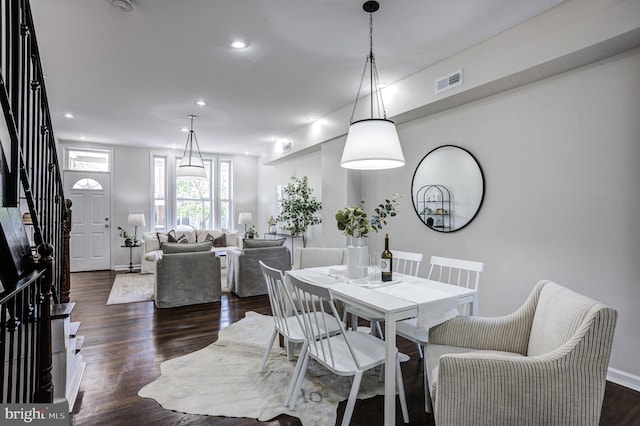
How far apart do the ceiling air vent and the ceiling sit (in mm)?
202

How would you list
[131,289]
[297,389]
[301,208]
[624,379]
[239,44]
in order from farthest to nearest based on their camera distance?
[301,208] → [131,289] → [239,44] → [624,379] → [297,389]

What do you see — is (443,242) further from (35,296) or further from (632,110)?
(35,296)

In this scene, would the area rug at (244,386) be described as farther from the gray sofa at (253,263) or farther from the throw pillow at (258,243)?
the throw pillow at (258,243)

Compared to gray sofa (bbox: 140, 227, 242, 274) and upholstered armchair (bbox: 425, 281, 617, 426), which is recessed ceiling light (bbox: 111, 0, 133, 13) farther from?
gray sofa (bbox: 140, 227, 242, 274)

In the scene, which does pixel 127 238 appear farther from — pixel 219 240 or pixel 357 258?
pixel 357 258

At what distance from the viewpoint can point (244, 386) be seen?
99.3 inches

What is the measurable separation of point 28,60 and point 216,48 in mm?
1525

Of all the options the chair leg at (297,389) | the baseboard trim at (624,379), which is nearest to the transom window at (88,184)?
the chair leg at (297,389)

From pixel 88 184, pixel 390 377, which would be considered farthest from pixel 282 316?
pixel 88 184

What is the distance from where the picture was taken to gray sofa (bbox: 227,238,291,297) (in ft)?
16.4

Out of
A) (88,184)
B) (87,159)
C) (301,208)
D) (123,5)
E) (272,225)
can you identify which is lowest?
(272,225)

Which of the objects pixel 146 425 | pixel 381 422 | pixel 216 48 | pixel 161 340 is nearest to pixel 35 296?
pixel 146 425

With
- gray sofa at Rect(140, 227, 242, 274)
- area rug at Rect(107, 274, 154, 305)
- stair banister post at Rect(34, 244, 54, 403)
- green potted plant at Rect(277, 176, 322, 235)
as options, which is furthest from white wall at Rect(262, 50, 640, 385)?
gray sofa at Rect(140, 227, 242, 274)

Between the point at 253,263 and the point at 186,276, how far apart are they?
93 cm
